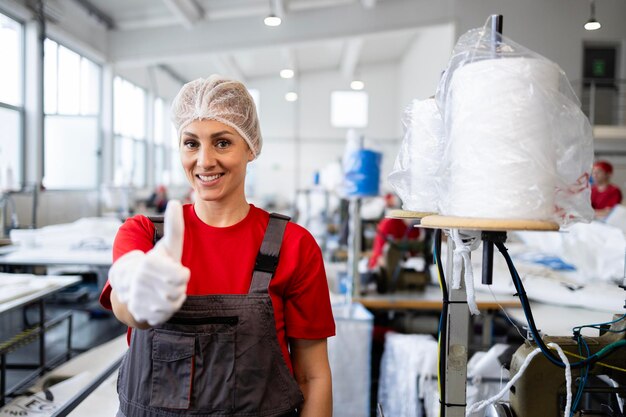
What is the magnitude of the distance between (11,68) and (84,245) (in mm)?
3508

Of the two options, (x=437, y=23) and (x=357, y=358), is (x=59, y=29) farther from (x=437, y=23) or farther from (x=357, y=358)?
(x=357, y=358)

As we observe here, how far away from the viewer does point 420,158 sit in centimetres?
116

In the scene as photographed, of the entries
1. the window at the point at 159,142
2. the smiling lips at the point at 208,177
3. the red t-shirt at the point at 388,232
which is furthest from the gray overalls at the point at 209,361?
the window at the point at 159,142

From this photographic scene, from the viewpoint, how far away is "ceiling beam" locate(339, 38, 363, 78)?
11.7m

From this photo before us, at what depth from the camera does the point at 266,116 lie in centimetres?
1475

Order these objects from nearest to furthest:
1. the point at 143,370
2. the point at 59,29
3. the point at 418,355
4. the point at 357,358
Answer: the point at 143,370 < the point at 418,355 < the point at 357,358 < the point at 59,29

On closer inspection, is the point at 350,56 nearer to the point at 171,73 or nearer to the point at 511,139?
the point at 171,73

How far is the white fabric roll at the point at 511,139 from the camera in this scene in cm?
86

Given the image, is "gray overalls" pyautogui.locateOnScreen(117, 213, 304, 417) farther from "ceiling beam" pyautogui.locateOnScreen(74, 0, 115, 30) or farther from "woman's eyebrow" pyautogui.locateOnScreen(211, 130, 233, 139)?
"ceiling beam" pyautogui.locateOnScreen(74, 0, 115, 30)

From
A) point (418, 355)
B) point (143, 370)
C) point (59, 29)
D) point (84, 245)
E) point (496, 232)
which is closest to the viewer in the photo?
point (496, 232)

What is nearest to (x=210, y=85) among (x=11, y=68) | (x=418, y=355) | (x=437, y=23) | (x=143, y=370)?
(x=143, y=370)

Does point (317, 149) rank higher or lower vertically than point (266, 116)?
lower

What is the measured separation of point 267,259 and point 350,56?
1230 centimetres

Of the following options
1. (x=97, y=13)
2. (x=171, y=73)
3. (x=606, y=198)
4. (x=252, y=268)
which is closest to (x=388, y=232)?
(x=252, y=268)
